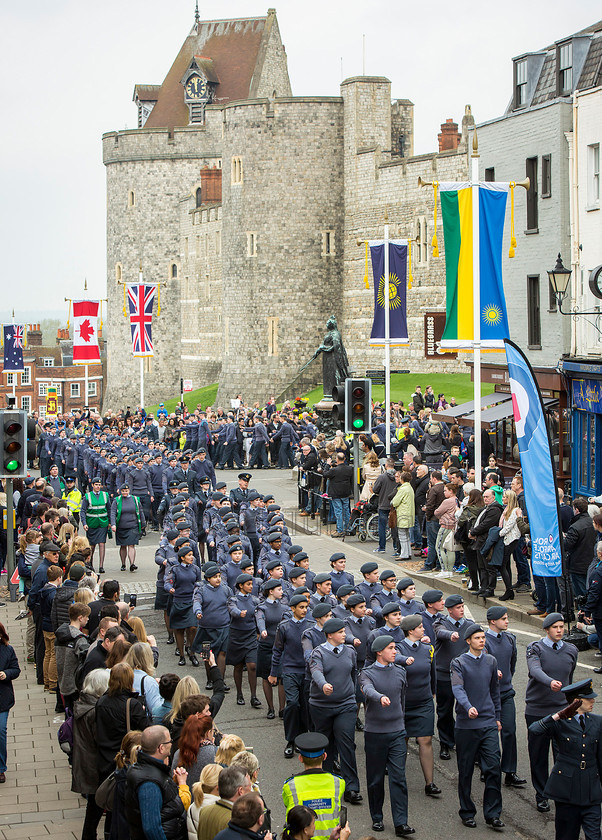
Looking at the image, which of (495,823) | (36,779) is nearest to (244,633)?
(36,779)

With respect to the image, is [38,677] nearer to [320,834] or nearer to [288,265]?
[320,834]

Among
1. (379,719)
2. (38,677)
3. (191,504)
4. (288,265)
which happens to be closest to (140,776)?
(379,719)

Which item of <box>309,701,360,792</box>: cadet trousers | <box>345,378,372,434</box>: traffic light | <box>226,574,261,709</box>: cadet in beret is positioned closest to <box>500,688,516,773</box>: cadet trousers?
<box>309,701,360,792</box>: cadet trousers

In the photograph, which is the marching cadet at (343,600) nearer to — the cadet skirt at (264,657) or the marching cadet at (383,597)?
the marching cadet at (383,597)

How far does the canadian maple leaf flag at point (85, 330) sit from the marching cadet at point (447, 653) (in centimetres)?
3043

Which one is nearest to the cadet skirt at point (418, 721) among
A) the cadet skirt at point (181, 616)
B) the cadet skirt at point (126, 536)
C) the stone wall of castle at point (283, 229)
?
the cadet skirt at point (181, 616)

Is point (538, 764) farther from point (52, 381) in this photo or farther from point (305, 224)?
point (52, 381)

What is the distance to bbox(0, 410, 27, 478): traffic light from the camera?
14.5 metres

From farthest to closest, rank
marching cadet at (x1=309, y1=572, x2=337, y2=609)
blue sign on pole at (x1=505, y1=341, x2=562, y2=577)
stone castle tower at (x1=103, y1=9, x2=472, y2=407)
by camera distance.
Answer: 1. stone castle tower at (x1=103, y1=9, x2=472, y2=407)
2. blue sign on pole at (x1=505, y1=341, x2=562, y2=577)
3. marching cadet at (x1=309, y1=572, x2=337, y2=609)

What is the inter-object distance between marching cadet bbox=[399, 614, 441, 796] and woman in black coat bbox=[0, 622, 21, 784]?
11.0 feet

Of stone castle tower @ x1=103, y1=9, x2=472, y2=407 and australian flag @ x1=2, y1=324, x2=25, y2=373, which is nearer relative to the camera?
stone castle tower @ x1=103, y1=9, x2=472, y2=407

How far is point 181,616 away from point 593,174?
49.6 feet

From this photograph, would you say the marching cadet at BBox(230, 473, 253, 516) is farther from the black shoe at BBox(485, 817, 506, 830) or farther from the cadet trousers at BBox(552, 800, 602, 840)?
→ the cadet trousers at BBox(552, 800, 602, 840)

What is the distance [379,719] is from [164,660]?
18.1 ft
